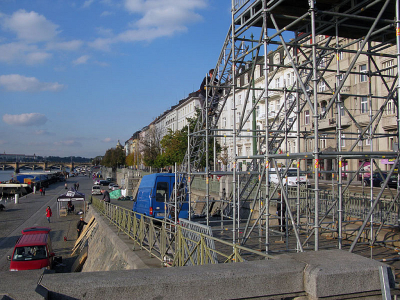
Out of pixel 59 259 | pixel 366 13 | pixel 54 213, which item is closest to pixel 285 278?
pixel 366 13

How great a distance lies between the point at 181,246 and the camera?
7242mm

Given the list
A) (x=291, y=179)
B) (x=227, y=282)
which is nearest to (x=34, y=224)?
(x=291, y=179)

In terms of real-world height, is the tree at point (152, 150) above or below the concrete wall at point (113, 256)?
above

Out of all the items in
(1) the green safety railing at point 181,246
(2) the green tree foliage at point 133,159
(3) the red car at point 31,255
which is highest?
(2) the green tree foliage at point 133,159

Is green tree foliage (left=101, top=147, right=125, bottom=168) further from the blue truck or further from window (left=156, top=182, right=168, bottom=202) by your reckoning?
window (left=156, top=182, right=168, bottom=202)

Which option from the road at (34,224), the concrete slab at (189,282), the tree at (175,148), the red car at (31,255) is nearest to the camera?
the concrete slab at (189,282)

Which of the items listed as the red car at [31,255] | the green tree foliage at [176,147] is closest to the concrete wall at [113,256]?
the red car at [31,255]

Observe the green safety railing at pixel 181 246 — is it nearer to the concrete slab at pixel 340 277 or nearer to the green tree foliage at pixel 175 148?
the concrete slab at pixel 340 277

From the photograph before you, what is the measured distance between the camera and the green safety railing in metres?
5.55

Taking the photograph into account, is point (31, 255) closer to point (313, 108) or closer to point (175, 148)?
point (313, 108)

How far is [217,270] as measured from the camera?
3742 mm

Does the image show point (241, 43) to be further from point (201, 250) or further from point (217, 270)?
point (217, 270)

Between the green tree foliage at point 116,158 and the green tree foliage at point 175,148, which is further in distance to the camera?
the green tree foliage at point 116,158

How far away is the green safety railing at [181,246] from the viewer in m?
5.55
